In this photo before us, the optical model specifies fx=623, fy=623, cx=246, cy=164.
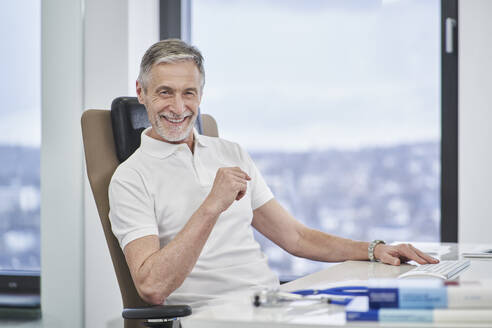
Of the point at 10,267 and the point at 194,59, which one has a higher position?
the point at 194,59

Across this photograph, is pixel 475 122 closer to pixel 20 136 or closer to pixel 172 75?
pixel 172 75

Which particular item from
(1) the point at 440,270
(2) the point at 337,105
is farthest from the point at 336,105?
(1) the point at 440,270

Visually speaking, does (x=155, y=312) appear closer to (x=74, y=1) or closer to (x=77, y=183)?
(x=77, y=183)

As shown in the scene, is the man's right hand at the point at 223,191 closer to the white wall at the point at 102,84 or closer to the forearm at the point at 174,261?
the forearm at the point at 174,261

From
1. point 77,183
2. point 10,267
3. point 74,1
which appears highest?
point 74,1

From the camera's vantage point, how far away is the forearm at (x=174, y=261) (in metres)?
1.45

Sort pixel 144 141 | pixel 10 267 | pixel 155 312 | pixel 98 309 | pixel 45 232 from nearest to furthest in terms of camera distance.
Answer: pixel 155 312 < pixel 144 141 < pixel 10 267 < pixel 45 232 < pixel 98 309

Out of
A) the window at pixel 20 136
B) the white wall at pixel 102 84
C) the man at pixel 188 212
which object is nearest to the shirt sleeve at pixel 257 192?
the man at pixel 188 212

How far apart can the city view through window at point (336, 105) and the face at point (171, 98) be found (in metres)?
1.30

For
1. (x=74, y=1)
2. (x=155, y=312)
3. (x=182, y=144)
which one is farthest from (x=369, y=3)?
(x=155, y=312)

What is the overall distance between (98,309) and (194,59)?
1.52 m

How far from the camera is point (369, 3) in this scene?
2.96 meters

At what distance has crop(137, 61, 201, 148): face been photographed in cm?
174

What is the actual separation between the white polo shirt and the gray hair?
0.18 metres
